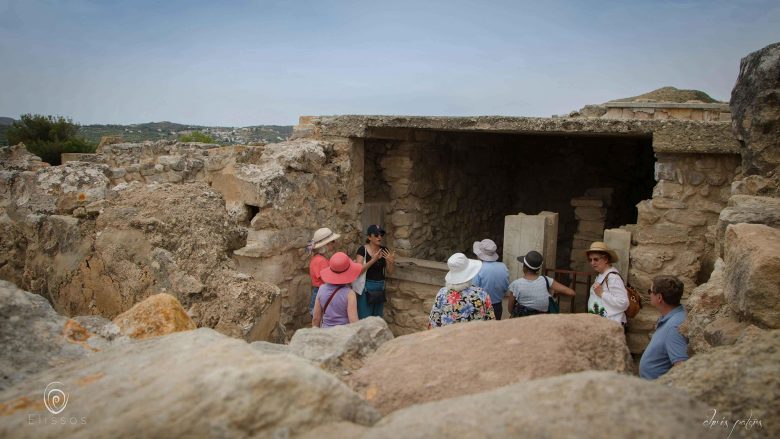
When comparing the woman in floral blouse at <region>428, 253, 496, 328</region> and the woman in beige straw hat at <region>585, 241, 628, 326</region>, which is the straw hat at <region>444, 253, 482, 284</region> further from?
the woman in beige straw hat at <region>585, 241, 628, 326</region>

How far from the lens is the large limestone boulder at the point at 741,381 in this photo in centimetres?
126

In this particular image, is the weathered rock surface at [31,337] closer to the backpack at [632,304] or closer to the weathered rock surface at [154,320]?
the weathered rock surface at [154,320]

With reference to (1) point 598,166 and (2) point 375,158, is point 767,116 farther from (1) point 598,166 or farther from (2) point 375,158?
(1) point 598,166

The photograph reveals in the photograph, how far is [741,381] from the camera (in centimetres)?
137

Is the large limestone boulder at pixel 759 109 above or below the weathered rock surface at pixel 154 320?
above

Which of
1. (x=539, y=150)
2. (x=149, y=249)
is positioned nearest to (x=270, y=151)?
(x=149, y=249)

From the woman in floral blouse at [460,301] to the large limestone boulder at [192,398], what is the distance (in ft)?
8.27

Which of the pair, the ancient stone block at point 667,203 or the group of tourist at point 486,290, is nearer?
the group of tourist at point 486,290

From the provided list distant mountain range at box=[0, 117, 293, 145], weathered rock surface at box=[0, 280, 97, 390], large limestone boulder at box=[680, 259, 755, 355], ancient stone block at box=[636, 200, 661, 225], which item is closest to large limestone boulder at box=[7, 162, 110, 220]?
weathered rock surface at box=[0, 280, 97, 390]

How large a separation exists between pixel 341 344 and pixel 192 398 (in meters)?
0.83

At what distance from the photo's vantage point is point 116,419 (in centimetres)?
115

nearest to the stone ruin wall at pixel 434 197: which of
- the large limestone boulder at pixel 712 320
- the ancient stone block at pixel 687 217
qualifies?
the ancient stone block at pixel 687 217

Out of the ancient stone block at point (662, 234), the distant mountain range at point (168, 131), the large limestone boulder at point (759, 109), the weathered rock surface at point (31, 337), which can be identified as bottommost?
the ancient stone block at point (662, 234)

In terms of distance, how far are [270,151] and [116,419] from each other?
4514 mm
